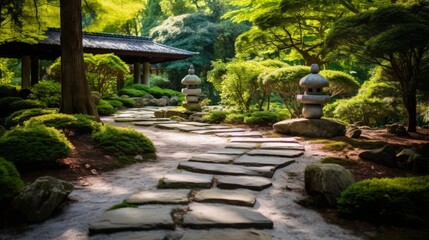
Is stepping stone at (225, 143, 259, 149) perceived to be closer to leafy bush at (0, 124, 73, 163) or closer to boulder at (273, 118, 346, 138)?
boulder at (273, 118, 346, 138)

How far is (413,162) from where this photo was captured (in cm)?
506

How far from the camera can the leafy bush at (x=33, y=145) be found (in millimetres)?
4191

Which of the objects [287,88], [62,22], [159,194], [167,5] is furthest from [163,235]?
[167,5]

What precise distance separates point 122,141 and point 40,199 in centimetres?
266

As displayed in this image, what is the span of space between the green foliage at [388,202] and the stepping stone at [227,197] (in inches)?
33.6

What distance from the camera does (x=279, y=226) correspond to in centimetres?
295

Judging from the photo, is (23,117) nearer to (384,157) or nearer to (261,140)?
(261,140)

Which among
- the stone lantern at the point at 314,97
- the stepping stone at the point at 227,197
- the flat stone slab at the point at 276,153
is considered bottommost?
the stepping stone at the point at 227,197

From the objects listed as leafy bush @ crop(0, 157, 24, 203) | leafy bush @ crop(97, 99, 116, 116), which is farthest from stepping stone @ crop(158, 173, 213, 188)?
leafy bush @ crop(97, 99, 116, 116)

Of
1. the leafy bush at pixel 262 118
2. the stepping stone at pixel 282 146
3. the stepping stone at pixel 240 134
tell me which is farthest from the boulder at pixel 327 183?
the leafy bush at pixel 262 118

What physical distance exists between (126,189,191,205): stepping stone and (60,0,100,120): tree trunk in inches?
168

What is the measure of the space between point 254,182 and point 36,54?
57.8 feet

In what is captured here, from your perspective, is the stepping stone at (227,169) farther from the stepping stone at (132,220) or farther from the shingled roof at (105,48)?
the shingled roof at (105,48)

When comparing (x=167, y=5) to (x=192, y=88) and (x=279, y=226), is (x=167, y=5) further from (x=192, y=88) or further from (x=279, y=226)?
(x=279, y=226)
